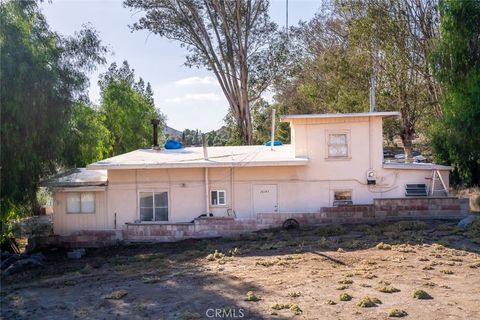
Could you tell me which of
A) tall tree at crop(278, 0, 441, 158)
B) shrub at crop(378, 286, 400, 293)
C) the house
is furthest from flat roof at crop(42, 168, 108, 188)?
tall tree at crop(278, 0, 441, 158)

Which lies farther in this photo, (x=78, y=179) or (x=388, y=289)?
(x=78, y=179)

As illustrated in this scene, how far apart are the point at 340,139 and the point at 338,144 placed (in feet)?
0.61

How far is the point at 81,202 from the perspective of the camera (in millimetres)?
18594

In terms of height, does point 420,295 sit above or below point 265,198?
below

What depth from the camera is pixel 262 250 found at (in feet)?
46.1

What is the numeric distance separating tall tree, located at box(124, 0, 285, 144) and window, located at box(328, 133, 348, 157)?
13681 millimetres

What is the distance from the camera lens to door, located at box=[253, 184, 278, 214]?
18266mm

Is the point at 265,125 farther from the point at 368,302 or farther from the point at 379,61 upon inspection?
the point at 368,302

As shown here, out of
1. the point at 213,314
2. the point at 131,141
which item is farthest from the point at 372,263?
the point at 131,141

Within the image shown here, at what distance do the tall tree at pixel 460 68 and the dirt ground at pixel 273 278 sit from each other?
4738mm

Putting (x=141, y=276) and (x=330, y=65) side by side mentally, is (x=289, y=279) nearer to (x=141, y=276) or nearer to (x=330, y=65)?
(x=141, y=276)

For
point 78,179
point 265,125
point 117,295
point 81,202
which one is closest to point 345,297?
point 117,295

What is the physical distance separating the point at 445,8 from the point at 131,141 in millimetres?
19079

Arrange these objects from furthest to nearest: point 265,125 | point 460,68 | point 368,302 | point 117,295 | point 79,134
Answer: point 265,125 → point 460,68 → point 79,134 → point 117,295 → point 368,302
